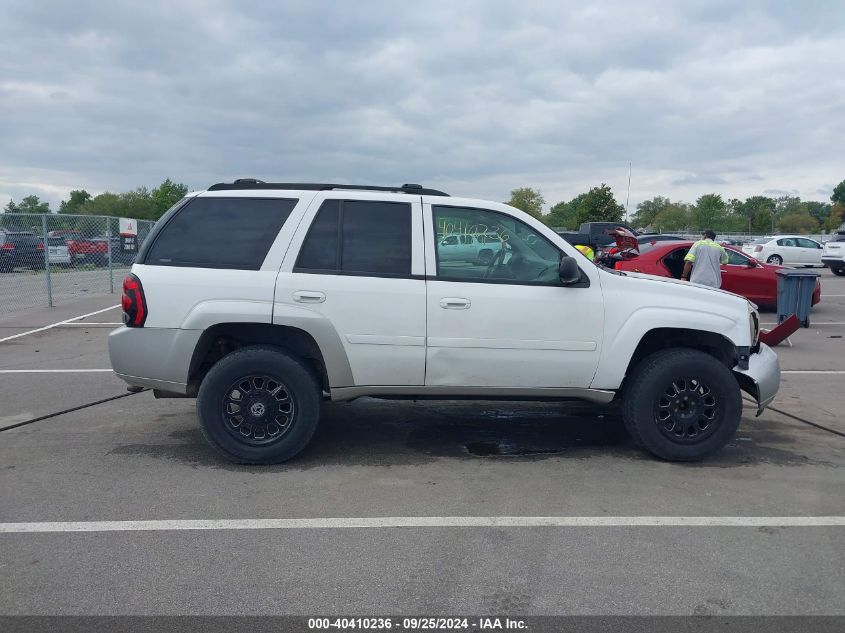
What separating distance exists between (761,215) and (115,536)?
4095 inches

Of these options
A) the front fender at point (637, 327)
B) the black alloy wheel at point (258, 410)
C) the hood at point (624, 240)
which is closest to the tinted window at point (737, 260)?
the hood at point (624, 240)

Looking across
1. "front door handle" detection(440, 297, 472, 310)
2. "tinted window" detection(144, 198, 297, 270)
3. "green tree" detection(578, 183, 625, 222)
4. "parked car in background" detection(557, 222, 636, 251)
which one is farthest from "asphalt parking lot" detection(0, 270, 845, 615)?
"green tree" detection(578, 183, 625, 222)

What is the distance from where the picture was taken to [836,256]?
25844mm

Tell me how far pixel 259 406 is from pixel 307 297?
85cm

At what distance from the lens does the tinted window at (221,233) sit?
5.33 m

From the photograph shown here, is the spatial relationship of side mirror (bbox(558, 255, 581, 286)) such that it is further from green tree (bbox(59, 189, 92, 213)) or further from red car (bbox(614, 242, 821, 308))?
green tree (bbox(59, 189, 92, 213))

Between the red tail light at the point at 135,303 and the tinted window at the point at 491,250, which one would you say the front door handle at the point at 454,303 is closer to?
the tinted window at the point at 491,250

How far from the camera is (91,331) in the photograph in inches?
491

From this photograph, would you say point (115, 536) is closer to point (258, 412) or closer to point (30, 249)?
point (258, 412)

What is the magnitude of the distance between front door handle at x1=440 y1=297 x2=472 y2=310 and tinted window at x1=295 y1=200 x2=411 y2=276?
1.12 feet

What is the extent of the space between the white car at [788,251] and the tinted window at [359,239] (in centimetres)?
2760

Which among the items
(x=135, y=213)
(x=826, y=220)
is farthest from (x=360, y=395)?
(x=826, y=220)

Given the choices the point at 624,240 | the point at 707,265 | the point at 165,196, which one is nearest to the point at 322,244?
the point at 707,265

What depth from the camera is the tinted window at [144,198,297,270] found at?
5328mm
